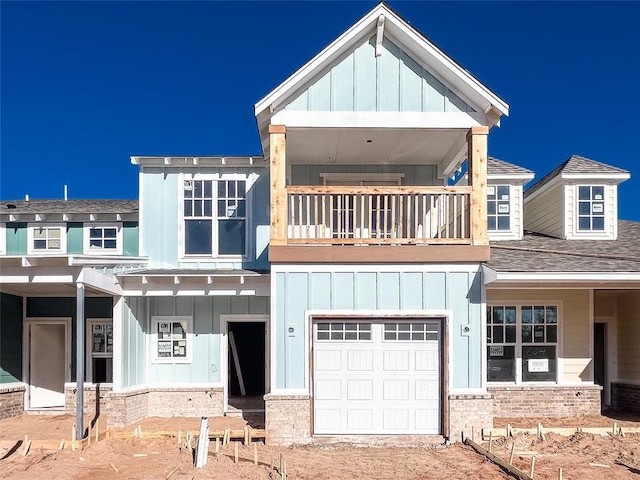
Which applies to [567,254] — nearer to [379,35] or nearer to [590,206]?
[590,206]

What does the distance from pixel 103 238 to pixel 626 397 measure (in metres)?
13.2

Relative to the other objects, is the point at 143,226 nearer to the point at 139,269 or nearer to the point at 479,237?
the point at 139,269

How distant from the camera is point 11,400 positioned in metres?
12.6

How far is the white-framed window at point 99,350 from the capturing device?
42.8 feet

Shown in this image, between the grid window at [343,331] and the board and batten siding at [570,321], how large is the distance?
3782mm

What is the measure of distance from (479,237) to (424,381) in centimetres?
286

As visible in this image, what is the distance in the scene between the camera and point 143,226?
12.8 metres

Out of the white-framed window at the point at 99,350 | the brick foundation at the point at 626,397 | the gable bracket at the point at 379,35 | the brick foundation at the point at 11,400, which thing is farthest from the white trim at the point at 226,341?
the brick foundation at the point at 626,397

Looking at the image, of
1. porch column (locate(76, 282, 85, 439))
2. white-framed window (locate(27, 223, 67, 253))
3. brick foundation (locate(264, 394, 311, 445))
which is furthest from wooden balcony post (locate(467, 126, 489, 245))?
white-framed window (locate(27, 223, 67, 253))

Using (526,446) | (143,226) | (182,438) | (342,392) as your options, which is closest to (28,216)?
(143,226)

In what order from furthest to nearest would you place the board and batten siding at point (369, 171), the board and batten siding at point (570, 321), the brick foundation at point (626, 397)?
the board and batten siding at point (369, 171) < the brick foundation at point (626, 397) < the board and batten siding at point (570, 321)

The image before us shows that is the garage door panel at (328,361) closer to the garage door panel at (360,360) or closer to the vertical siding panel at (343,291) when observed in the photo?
the garage door panel at (360,360)

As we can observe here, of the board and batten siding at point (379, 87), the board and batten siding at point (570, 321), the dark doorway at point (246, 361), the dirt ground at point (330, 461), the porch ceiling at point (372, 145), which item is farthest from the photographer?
the dark doorway at point (246, 361)

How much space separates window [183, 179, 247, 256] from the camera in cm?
1272
